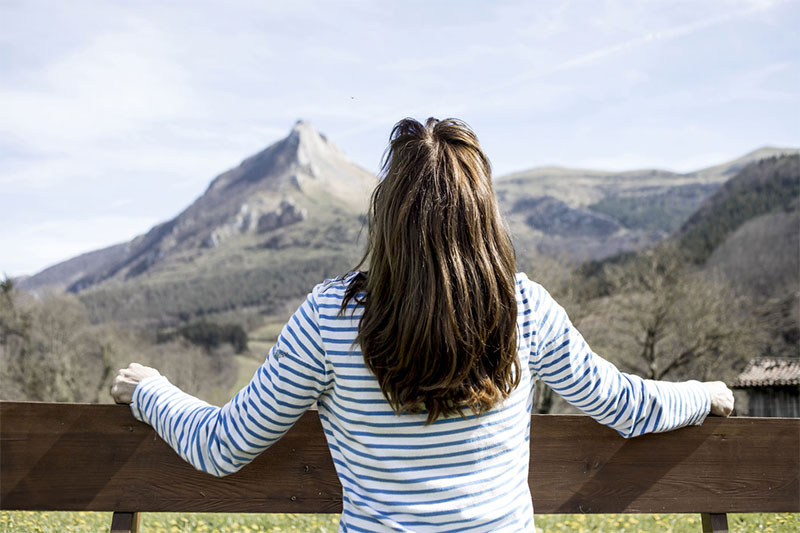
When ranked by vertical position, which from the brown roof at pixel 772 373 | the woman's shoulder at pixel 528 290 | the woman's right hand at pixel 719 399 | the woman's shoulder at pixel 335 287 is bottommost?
the brown roof at pixel 772 373

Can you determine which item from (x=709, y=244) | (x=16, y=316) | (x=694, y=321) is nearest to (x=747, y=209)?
(x=709, y=244)

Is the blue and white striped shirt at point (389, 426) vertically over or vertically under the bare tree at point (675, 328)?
over

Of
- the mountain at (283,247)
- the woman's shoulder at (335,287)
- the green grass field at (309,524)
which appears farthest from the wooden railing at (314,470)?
the mountain at (283,247)

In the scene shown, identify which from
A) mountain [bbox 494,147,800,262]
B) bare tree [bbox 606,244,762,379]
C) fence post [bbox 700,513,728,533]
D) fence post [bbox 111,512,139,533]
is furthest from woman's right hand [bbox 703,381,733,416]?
mountain [bbox 494,147,800,262]

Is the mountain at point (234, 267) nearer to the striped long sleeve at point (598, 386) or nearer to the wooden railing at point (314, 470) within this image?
the wooden railing at point (314, 470)

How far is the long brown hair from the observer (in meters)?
1.54

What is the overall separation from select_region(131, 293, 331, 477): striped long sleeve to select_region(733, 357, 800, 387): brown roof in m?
37.0

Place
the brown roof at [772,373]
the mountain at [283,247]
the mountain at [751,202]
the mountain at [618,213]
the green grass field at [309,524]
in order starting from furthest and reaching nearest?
the mountain at [618,213] → the mountain at [283,247] → the mountain at [751,202] → the brown roof at [772,373] → the green grass field at [309,524]

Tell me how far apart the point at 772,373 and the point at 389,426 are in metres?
39.3

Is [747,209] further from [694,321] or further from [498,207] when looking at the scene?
[498,207]

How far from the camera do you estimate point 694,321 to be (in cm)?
3250

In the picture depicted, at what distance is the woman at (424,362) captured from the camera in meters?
1.56

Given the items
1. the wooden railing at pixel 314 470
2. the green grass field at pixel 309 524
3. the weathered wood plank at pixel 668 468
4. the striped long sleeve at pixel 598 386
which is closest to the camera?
the striped long sleeve at pixel 598 386

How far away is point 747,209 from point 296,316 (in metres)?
92.0
